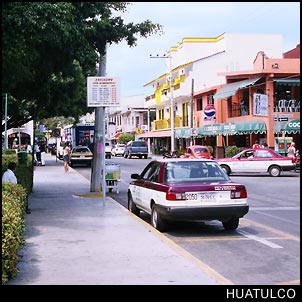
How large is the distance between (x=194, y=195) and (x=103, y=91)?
5.06 m

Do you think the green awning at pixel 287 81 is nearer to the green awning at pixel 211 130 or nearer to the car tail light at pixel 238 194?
the green awning at pixel 211 130

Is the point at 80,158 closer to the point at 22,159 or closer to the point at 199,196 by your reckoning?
the point at 22,159

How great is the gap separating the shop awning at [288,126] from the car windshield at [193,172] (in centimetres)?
2408

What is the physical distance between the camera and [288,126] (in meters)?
34.0

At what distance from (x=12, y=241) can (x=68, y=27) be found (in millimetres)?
5235

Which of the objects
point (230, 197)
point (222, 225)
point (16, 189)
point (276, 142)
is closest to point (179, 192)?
point (230, 197)

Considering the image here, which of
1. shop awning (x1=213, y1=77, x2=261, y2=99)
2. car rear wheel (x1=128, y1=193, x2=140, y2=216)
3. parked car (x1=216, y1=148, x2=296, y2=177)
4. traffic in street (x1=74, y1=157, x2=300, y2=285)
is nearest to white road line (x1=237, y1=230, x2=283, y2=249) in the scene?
traffic in street (x1=74, y1=157, x2=300, y2=285)

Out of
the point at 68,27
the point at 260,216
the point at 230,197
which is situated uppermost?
the point at 68,27

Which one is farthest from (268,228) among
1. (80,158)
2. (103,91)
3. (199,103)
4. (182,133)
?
(199,103)

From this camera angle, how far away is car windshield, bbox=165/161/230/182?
10742 mm

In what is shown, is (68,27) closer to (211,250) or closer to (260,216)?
(211,250)

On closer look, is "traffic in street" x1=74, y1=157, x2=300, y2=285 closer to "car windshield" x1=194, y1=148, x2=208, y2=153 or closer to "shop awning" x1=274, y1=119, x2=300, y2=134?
"car windshield" x1=194, y1=148, x2=208, y2=153

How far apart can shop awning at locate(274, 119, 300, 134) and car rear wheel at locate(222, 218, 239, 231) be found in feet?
79.2

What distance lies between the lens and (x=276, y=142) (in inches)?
1382
